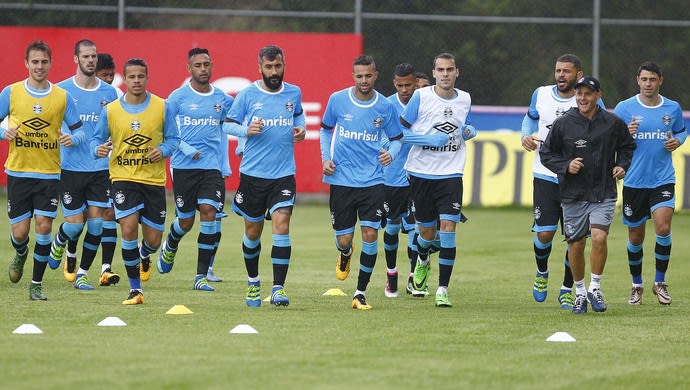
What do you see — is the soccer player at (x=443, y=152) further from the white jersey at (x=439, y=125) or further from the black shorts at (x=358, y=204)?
the black shorts at (x=358, y=204)

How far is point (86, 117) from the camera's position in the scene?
1422 centimetres

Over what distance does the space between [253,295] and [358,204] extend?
3.95 feet

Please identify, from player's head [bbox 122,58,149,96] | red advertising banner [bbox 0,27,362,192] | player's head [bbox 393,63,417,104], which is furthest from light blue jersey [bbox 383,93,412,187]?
red advertising banner [bbox 0,27,362,192]

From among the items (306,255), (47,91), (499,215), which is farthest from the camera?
(499,215)

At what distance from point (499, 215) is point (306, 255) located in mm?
7405

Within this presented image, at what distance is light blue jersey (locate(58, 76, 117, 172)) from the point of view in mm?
14016

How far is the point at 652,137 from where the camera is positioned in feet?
44.0

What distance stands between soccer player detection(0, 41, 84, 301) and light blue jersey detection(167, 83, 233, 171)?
164 centimetres

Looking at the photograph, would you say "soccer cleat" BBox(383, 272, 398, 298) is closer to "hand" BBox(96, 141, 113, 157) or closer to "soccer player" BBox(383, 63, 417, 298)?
"soccer player" BBox(383, 63, 417, 298)

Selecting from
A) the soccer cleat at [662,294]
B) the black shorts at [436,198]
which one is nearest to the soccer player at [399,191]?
the black shorts at [436,198]

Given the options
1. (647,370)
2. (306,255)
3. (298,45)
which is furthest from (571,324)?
(298,45)

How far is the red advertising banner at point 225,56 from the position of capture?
2631cm

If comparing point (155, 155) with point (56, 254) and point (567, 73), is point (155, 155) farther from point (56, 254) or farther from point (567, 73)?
point (567, 73)

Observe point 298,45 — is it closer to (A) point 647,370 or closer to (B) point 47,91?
(B) point 47,91
